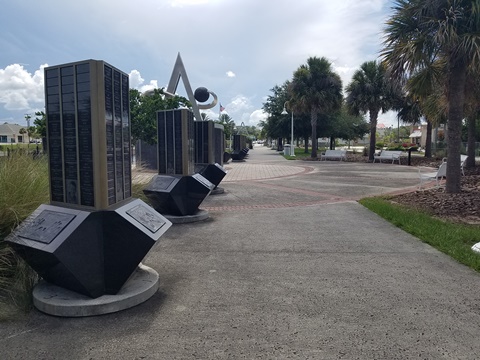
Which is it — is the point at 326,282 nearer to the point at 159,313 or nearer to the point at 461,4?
the point at 159,313

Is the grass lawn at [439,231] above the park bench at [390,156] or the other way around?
the other way around

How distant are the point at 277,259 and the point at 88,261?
243 centimetres

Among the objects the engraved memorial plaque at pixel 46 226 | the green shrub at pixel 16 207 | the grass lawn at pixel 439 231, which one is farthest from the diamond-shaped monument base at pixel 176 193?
the grass lawn at pixel 439 231

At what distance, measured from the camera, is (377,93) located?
93.6ft

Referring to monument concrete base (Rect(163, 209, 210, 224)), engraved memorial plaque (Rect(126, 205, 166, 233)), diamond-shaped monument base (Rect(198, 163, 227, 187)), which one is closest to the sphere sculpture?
diamond-shaped monument base (Rect(198, 163, 227, 187))

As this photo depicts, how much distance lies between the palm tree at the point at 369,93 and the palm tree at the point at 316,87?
2.26m

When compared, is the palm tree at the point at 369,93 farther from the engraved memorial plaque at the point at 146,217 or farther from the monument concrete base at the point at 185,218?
the engraved memorial plaque at the point at 146,217

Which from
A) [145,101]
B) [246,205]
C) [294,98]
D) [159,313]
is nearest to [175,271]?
[159,313]

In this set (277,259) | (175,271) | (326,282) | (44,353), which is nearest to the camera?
(44,353)

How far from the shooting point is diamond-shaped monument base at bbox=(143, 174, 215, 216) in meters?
7.11

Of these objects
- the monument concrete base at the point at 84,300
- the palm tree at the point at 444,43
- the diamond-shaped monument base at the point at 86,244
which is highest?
the palm tree at the point at 444,43

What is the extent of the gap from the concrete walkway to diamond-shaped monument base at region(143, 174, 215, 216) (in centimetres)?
94

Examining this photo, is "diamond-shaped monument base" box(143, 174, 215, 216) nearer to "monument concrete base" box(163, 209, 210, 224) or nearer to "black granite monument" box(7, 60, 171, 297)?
"monument concrete base" box(163, 209, 210, 224)

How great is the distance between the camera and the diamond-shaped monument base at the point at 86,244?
3.34 m
